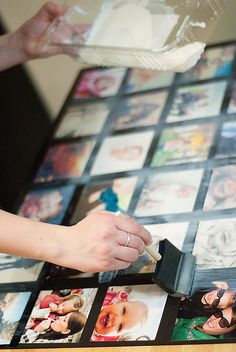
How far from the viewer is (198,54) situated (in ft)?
3.77

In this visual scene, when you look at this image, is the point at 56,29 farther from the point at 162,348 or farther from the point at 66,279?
the point at 162,348

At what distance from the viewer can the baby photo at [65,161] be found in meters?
1.35

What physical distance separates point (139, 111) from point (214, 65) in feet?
0.72

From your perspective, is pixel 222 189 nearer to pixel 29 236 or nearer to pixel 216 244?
pixel 216 244

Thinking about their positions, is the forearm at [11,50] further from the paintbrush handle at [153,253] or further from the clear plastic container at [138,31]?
the paintbrush handle at [153,253]

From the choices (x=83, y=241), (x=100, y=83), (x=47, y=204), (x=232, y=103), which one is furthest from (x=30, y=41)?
(x=83, y=241)

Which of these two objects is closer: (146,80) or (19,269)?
(19,269)

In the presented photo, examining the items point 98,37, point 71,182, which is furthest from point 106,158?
point 98,37

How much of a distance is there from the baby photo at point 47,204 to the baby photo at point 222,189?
0.34 m

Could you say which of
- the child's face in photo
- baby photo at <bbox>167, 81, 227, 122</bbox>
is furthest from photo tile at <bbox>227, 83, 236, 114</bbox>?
the child's face in photo

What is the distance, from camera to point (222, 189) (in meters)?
1.10

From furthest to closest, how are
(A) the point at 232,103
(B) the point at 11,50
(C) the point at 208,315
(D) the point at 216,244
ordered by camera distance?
1. (B) the point at 11,50
2. (A) the point at 232,103
3. (D) the point at 216,244
4. (C) the point at 208,315

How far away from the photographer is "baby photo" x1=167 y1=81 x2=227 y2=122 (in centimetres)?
130

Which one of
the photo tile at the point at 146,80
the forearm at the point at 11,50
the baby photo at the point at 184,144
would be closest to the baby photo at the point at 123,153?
the baby photo at the point at 184,144
